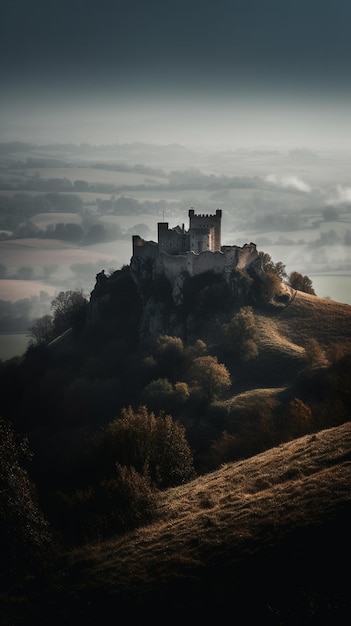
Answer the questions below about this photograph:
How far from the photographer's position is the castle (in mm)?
94750

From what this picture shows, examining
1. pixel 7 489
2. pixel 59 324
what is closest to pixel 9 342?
pixel 59 324

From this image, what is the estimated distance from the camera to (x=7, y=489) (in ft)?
111

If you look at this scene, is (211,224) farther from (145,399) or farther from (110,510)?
(110,510)

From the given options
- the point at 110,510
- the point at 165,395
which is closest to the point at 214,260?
the point at 165,395

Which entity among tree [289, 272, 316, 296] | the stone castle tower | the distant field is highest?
the stone castle tower

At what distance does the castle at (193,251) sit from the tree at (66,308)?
1555 cm

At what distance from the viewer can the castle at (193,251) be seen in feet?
311

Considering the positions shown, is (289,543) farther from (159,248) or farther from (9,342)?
(9,342)

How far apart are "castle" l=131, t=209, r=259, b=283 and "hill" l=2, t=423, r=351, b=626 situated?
200 feet

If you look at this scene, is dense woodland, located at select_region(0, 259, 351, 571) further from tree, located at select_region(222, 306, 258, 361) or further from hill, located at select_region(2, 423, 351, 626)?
hill, located at select_region(2, 423, 351, 626)

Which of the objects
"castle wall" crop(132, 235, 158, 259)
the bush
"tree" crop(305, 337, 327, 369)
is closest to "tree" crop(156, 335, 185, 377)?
"tree" crop(305, 337, 327, 369)

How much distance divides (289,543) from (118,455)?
21.9 metres

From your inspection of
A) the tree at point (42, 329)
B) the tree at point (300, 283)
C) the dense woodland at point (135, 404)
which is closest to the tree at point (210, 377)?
the dense woodland at point (135, 404)

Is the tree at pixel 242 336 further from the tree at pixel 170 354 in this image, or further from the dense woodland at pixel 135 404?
the tree at pixel 170 354
